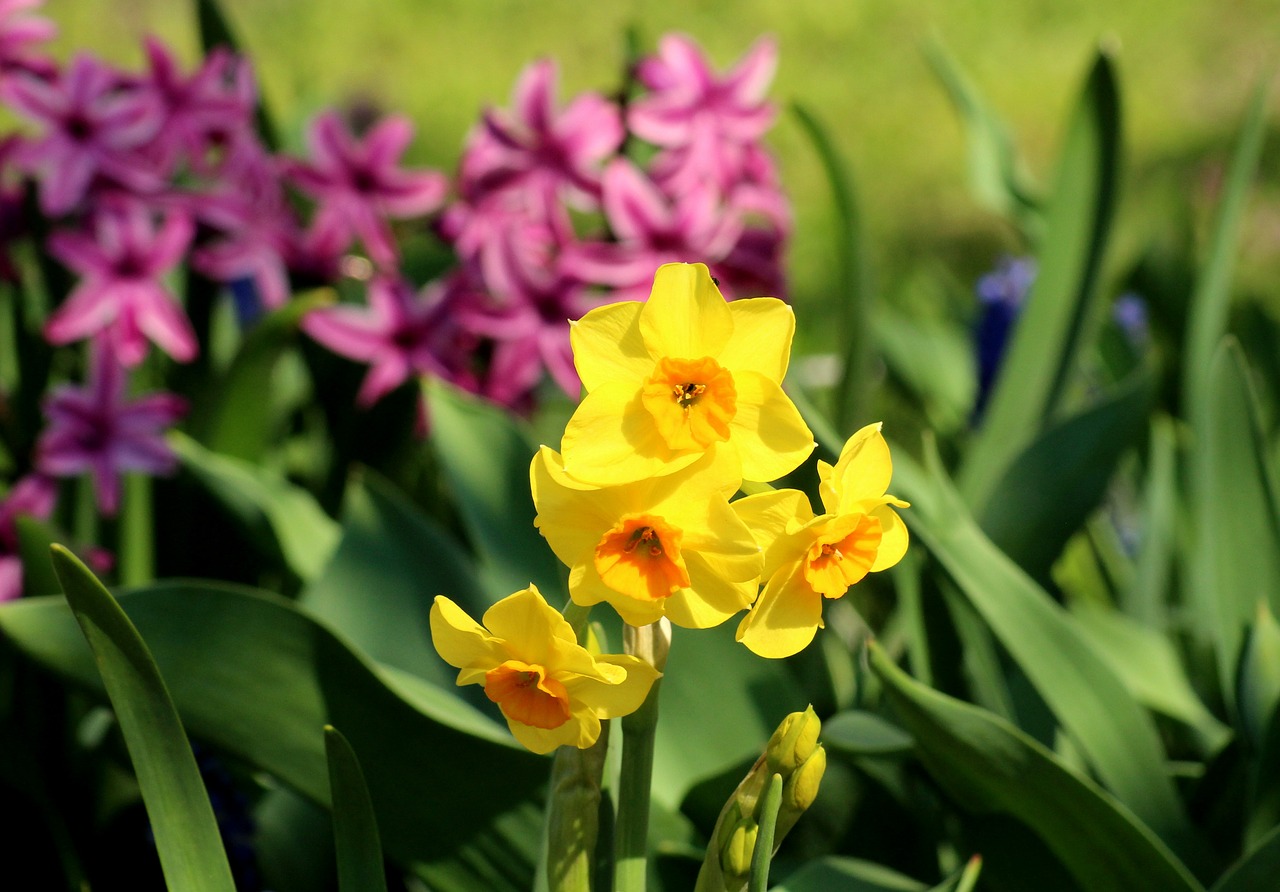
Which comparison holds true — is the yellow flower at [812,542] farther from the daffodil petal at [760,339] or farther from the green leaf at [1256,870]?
the green leaf at [1256,870]

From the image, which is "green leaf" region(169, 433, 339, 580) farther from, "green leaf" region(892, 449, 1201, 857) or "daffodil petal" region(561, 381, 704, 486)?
"daffodil petal" region(561, 381, 704, 486)

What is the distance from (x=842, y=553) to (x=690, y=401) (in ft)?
0.28

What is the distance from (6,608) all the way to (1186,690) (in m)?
0.87

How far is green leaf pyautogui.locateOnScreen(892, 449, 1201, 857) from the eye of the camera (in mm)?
750

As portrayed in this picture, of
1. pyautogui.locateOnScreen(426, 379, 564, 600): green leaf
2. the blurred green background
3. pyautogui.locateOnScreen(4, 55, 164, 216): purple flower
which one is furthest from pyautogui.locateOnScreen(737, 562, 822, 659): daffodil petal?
the blurred green background

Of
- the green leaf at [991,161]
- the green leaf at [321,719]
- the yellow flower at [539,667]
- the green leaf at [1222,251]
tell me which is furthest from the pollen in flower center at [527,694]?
the green leaf at [991,161]

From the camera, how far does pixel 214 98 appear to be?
1147mm

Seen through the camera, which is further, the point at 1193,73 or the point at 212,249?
the point at 1193,73

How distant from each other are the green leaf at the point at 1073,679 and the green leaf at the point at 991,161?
884 millimetres

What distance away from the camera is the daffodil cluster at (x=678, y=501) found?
420 millimetres

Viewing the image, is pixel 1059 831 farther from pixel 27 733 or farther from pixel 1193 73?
pixel 1193 73

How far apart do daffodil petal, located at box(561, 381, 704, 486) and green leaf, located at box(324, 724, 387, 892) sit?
0.58ft

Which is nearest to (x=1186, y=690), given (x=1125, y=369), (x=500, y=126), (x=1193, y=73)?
(x=1125, y=369)

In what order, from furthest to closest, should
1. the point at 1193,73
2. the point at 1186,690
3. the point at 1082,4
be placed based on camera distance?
the point at 1082,4, the point at 1193,73, the point at 1186,690
